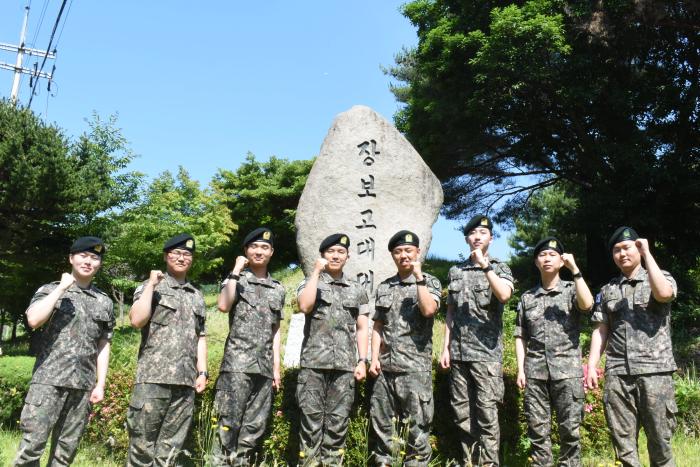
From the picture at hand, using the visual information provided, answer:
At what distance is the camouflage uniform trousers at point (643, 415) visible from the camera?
376 centimetres

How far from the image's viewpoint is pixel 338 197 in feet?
20.3

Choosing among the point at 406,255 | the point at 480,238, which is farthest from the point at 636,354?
the point at 406,255

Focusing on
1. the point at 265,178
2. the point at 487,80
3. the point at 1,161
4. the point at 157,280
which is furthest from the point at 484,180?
the point at 157,280

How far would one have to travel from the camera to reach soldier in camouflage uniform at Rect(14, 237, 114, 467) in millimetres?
3547

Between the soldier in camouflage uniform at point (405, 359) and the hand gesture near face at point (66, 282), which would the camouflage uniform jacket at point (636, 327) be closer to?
the soldier in camouflage uniform at point (405, 359)

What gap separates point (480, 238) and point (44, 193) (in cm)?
1040

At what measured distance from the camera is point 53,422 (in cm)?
362

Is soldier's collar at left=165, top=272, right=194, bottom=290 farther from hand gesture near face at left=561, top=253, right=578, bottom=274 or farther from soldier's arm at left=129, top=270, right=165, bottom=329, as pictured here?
hand gesture near face at left=561, top=253, right=578, bottom=274

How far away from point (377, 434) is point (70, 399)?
2.12 meters

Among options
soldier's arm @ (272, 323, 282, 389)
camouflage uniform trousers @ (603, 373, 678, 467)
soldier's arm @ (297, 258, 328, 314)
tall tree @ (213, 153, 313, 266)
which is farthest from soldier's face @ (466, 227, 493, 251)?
tall tree @ (213, 153, 313, 266)

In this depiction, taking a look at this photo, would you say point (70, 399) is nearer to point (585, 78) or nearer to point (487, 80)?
point (487, 80)

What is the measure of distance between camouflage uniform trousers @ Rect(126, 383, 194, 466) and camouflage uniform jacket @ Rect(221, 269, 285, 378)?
16.3 inches

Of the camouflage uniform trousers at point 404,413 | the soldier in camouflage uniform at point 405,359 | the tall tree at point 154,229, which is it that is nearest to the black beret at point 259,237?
the soldier in camouflage uniform at point 405,359

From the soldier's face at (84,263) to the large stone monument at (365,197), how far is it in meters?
2.47
